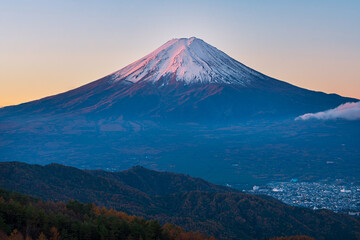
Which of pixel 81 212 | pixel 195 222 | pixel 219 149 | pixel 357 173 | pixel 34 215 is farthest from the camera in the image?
pixel 219 149

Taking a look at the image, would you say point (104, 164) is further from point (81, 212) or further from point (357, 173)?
point (81, 212)

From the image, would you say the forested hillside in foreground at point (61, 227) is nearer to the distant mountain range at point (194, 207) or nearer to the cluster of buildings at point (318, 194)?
the distant mountain range at point (194, 207)

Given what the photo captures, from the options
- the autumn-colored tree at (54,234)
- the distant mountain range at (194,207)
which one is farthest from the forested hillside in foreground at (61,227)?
the distant mountain range at (194,207)

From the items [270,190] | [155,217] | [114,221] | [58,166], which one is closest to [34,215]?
[114,221]

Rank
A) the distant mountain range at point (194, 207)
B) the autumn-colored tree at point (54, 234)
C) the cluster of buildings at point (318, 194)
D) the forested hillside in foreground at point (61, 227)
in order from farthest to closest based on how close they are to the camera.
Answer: the cluster of buildings at point (318, 194)
the distant mountain range at point (194, 207)
the forested hillside in foreground at point (61, 227)
the autumn-colored tree at point (54, 234)

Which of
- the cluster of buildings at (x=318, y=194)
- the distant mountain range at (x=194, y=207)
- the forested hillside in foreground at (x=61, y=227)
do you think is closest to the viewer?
the forested hillside in foreground at (x=61, y=227)
